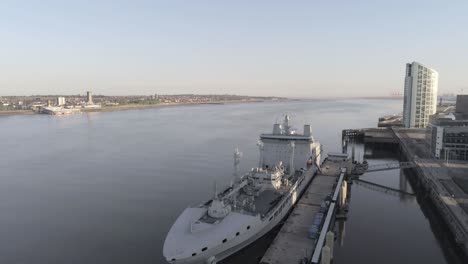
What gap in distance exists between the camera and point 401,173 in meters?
46.2

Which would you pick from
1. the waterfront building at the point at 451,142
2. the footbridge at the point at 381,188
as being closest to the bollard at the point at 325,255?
the footbridge at the point at 381,188

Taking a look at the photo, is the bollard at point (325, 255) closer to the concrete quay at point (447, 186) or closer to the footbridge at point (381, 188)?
the concrete quay at point (447, 186)

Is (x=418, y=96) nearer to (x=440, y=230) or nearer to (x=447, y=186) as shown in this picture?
(x=447, y=186)

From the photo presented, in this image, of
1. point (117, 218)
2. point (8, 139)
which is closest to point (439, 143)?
point (117, 218)

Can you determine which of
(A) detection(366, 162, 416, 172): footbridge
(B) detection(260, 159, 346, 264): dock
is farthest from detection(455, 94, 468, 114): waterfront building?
(B) detection(260, 159, 346, 264): dock

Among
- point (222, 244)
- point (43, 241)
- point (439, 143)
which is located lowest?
point (43, 241)

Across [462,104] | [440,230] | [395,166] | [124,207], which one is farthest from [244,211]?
[462,104]

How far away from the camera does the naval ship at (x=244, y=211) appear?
19359mm

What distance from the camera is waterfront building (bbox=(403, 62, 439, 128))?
86.2 meters

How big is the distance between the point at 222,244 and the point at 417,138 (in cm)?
6176

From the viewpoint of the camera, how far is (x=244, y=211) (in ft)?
75.4

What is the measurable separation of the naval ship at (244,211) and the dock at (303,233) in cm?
147

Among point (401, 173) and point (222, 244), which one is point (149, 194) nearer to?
point (222, 244)

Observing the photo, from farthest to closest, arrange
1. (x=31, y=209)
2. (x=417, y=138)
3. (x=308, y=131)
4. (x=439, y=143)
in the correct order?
1. (x=417, y=138)
2. (x=439, y=143)
3. (x=308, y=131)
4. (x=31, y=209)
